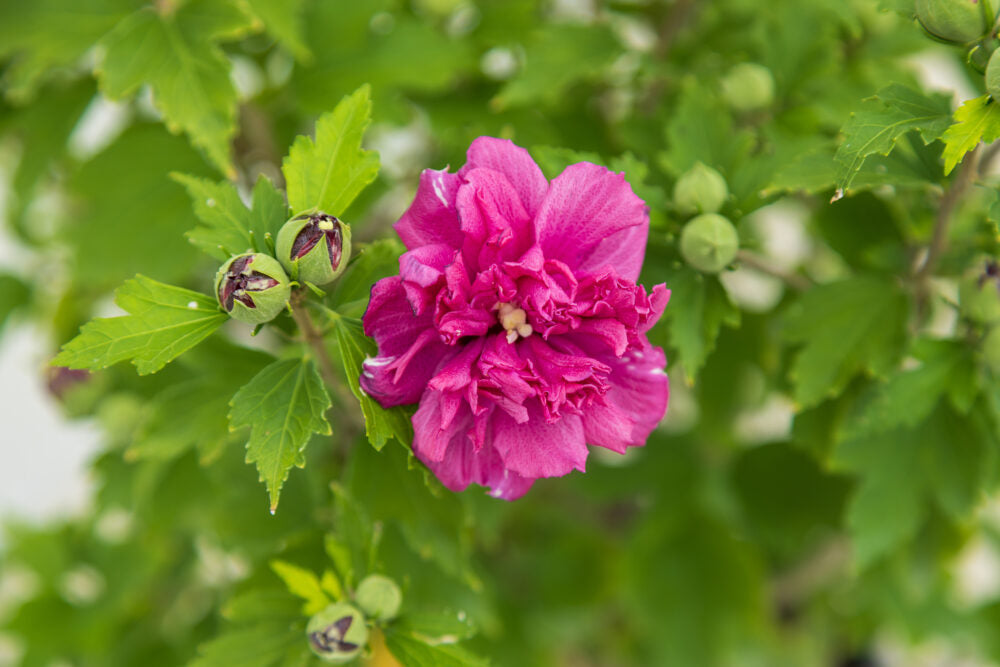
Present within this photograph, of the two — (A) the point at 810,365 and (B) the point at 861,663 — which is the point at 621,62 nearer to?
(A) the point at 810,365

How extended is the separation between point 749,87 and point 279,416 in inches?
15.5

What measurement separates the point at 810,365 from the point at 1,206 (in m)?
0.88

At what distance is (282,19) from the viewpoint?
618 millimetres

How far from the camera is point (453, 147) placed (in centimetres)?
55

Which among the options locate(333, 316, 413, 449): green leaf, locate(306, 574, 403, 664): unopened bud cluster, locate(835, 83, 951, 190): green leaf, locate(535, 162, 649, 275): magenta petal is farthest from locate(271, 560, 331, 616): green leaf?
locate(835, 83, 951, 190): green leaf

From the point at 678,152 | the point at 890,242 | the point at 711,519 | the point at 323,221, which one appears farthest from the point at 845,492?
the point at 323,221

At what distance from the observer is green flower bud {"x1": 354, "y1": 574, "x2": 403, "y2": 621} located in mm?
460

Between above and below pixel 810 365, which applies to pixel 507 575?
below

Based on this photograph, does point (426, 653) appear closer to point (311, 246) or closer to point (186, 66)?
point (311, 246)

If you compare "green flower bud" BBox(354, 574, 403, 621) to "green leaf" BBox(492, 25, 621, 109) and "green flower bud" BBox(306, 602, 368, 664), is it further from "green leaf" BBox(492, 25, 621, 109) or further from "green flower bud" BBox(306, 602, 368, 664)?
"green leaf" BBox(492, 25, 621, 109)

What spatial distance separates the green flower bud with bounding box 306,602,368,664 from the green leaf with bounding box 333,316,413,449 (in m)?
0.10

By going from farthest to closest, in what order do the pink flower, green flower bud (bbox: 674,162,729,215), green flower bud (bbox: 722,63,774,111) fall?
green flower bud (bbox: 722,63,774,111), green flower bud (bbox: 674,162,729,215), the pink flower

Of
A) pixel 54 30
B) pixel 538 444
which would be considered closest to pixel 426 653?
pixel 538 444

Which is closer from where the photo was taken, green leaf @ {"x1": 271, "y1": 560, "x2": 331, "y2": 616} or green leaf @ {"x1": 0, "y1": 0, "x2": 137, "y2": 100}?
green leaf @ {"x1": 271, "y1": 560, "x2": 331, "y2": 616}
